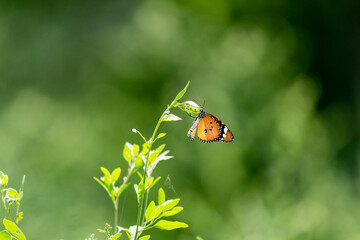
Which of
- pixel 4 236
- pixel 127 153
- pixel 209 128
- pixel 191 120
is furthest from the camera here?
A: pixel 191 120

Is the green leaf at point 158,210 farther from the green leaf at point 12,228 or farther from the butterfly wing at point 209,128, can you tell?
the butterfly wing at point 209,128

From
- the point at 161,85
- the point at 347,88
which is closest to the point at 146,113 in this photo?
the point at 161,85

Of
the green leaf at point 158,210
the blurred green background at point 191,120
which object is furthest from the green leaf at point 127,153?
the blurred green background at point 191,120

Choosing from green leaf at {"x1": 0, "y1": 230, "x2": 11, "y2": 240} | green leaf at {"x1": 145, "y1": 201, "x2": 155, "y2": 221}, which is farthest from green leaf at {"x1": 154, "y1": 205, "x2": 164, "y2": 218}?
green leaf at {"x1": 0, "y1": 230, "x2": 11, "y2": 240}

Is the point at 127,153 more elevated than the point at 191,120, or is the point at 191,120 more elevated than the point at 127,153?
the point at 191,120

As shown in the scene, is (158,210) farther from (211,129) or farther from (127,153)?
(211,129)

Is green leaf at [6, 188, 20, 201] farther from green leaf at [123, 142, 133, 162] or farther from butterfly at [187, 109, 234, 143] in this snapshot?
butterfly at [187, 109, 234, 143]

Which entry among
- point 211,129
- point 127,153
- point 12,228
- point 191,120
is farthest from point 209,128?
point 191,120

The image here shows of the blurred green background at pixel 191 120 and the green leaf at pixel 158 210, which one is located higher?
the blurred green background at pixel 191 120

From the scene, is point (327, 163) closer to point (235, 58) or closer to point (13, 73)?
point (235, 58)
